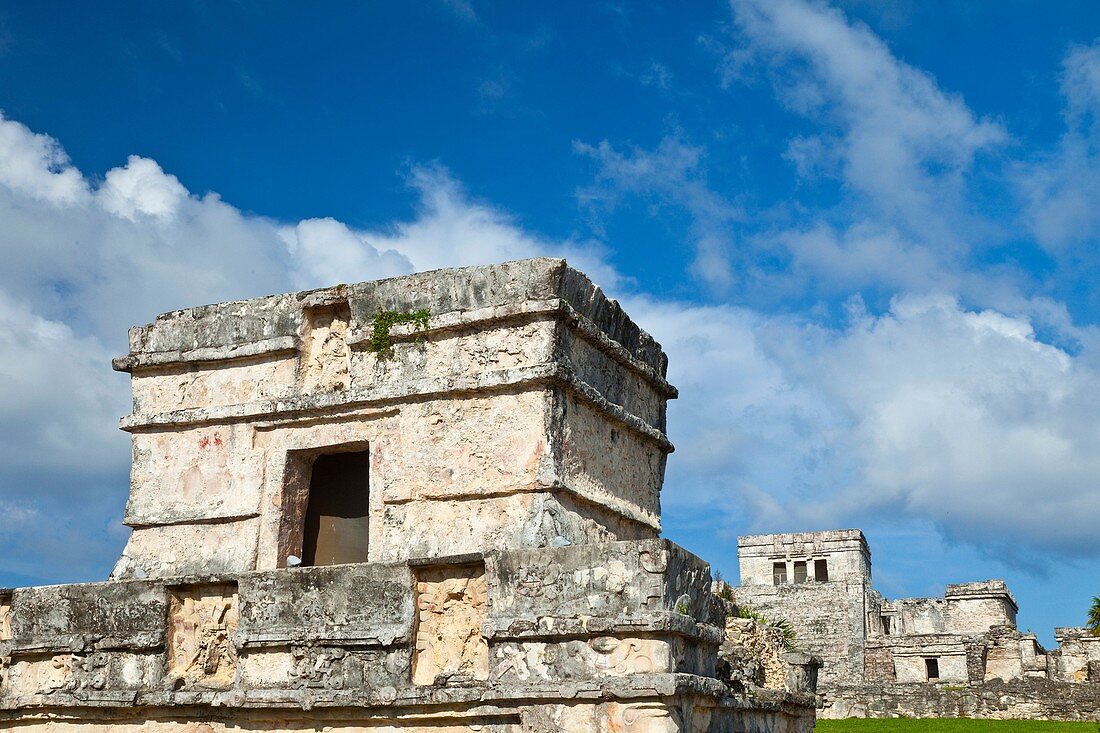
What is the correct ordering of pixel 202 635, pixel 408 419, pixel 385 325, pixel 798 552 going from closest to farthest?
1. pixel 202 635
2. pixel 408 419
3. pixel 385 325
4. pixel 798 552

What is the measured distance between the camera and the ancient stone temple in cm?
594

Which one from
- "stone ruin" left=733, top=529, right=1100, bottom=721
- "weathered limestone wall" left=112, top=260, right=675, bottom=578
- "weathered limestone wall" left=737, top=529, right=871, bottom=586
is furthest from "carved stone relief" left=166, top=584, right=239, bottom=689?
"weathered limestone wall" left=737, top=529, right=871, bottom=586

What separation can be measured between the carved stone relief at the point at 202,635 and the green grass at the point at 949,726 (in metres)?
16.7

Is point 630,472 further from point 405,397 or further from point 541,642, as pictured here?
point 541,642

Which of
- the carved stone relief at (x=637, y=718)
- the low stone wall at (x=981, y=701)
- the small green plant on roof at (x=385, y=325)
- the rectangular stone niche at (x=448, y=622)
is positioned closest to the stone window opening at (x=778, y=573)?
the low stone wall at (x=981, y=701)

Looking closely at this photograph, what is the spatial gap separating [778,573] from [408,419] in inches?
1329

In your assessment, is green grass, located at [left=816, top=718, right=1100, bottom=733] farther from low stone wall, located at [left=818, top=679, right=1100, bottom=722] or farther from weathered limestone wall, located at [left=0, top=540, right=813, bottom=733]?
weathered limestone wall, located at [left=0, top=540, right=813, bottom=733]

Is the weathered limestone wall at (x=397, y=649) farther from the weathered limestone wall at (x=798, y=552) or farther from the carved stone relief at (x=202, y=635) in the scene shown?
the weathered limestone wall at (x=798, y=552)

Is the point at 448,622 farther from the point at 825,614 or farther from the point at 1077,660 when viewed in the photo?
the point at 825,614

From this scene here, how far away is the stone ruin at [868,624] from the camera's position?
2781cm

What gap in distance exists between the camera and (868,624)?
37.8 metres

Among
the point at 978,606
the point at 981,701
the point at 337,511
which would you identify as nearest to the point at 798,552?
the point at 978,606

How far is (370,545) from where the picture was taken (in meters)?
7.32

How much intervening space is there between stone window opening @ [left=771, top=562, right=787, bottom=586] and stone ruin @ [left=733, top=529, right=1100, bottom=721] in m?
0.03
